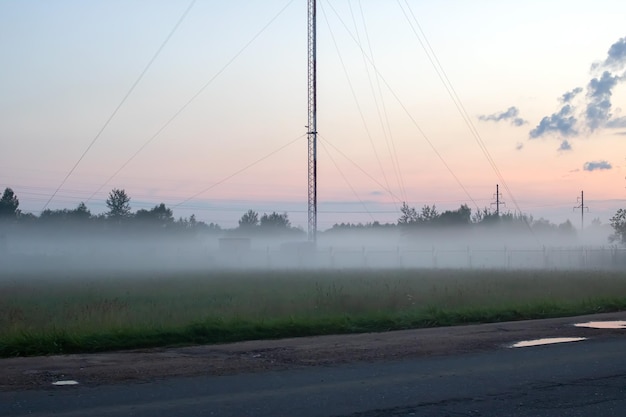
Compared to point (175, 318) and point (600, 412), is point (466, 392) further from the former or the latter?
point (175, 318)

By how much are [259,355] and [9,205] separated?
106435 mm

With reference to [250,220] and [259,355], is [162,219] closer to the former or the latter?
[250,220]

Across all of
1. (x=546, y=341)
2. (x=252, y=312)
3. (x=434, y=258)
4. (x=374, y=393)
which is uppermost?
(x=434, y=258)

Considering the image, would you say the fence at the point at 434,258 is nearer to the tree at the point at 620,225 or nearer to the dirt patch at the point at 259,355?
the tree at the point at 620,225

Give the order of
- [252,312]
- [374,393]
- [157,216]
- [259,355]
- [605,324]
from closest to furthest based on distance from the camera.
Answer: [374,393] < [259,355] < [605,324] < [252,312] < [157,216]

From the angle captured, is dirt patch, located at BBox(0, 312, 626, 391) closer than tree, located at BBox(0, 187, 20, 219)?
Yes

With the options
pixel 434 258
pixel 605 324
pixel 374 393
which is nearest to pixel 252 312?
pixel 605 324

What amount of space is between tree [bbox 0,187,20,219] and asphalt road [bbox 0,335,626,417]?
10434 centimetres

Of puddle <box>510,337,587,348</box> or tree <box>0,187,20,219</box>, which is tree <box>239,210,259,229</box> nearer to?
tree <box>0,187,20,219</box>

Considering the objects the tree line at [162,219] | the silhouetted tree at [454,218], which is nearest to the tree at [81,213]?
the tree line at [162,219]

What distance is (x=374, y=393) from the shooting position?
10.6m

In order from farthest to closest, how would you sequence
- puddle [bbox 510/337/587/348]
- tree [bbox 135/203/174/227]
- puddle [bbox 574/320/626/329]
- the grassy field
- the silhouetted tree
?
1. tree [bbox 135/203/174/227]
2. the silhouetted tree
3. puddle [bbox 574/320/626/329]
4. the grassy field
5. puddle [bbox 510/337/587/348]

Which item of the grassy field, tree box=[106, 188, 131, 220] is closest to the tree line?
tree box=[106, 188, 131, 220]

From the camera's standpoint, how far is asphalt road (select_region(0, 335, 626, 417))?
9.55m
